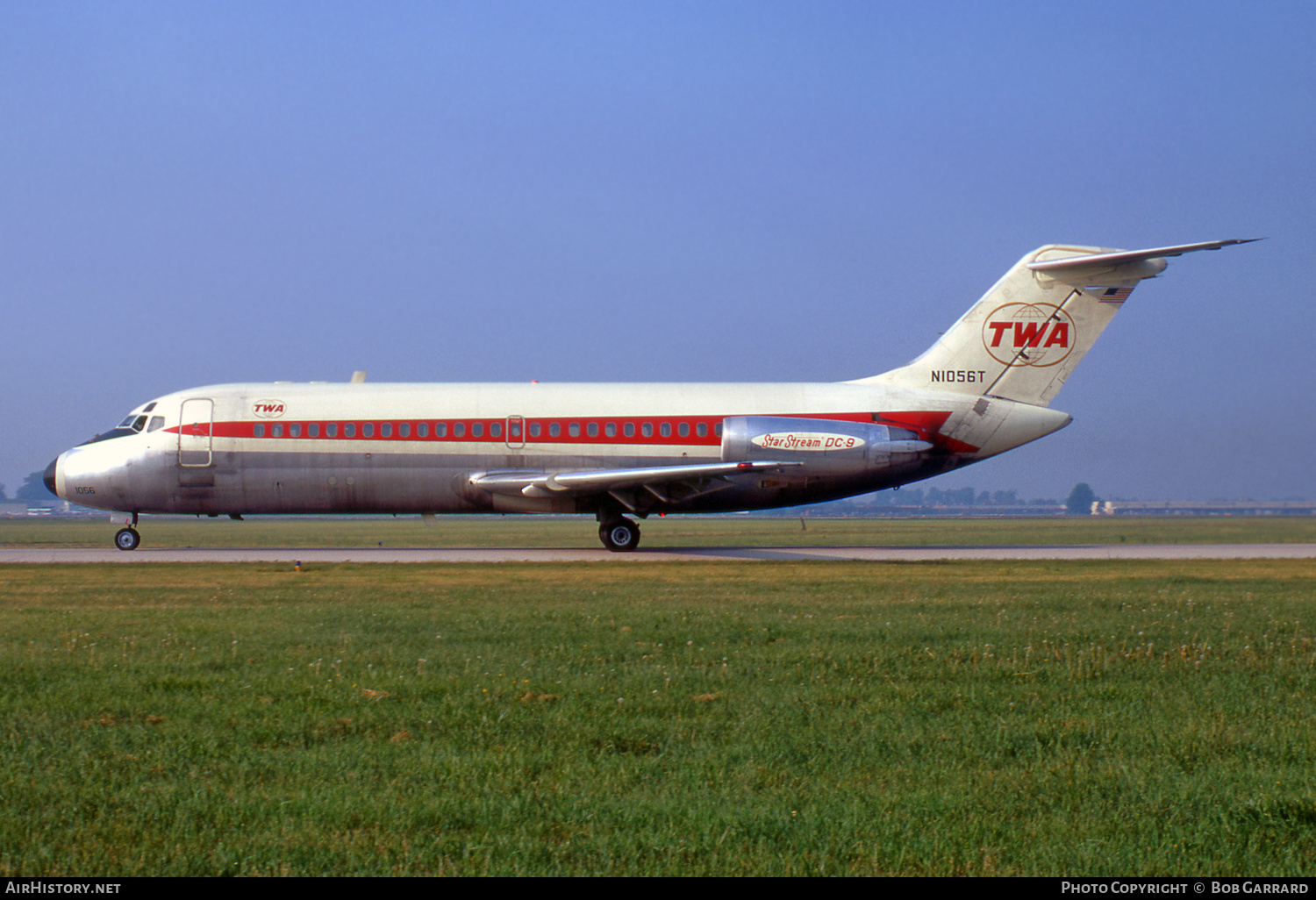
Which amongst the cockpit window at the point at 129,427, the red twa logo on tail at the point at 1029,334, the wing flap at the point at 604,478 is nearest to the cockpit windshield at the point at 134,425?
the cockpit window at the point at 129,427

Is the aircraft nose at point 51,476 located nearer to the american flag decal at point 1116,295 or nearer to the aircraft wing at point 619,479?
the aircraft wing at point 619,479

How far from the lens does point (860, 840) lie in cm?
512

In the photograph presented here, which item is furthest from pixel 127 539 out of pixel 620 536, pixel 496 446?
pixel 620 536

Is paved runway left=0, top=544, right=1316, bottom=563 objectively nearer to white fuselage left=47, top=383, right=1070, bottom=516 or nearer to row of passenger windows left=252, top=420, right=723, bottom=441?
white fuselage left=47, top=383, right=1070, bottom=516

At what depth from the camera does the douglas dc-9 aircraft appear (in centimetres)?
2761

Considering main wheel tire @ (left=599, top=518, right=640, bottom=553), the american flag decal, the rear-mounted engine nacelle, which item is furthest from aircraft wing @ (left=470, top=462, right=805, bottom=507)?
the american flag decal

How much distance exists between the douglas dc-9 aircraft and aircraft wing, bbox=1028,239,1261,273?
91 mm

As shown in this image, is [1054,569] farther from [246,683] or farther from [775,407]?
[246,683]

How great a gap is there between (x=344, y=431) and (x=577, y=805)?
23564 millimetres

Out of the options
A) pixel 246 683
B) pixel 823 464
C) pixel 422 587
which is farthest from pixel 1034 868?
pixel 823 464

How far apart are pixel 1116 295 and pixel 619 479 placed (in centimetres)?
1330

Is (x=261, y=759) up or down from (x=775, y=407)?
down

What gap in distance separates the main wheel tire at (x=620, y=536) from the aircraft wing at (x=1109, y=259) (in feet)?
39.9

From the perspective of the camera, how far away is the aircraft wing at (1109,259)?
83.0ft
